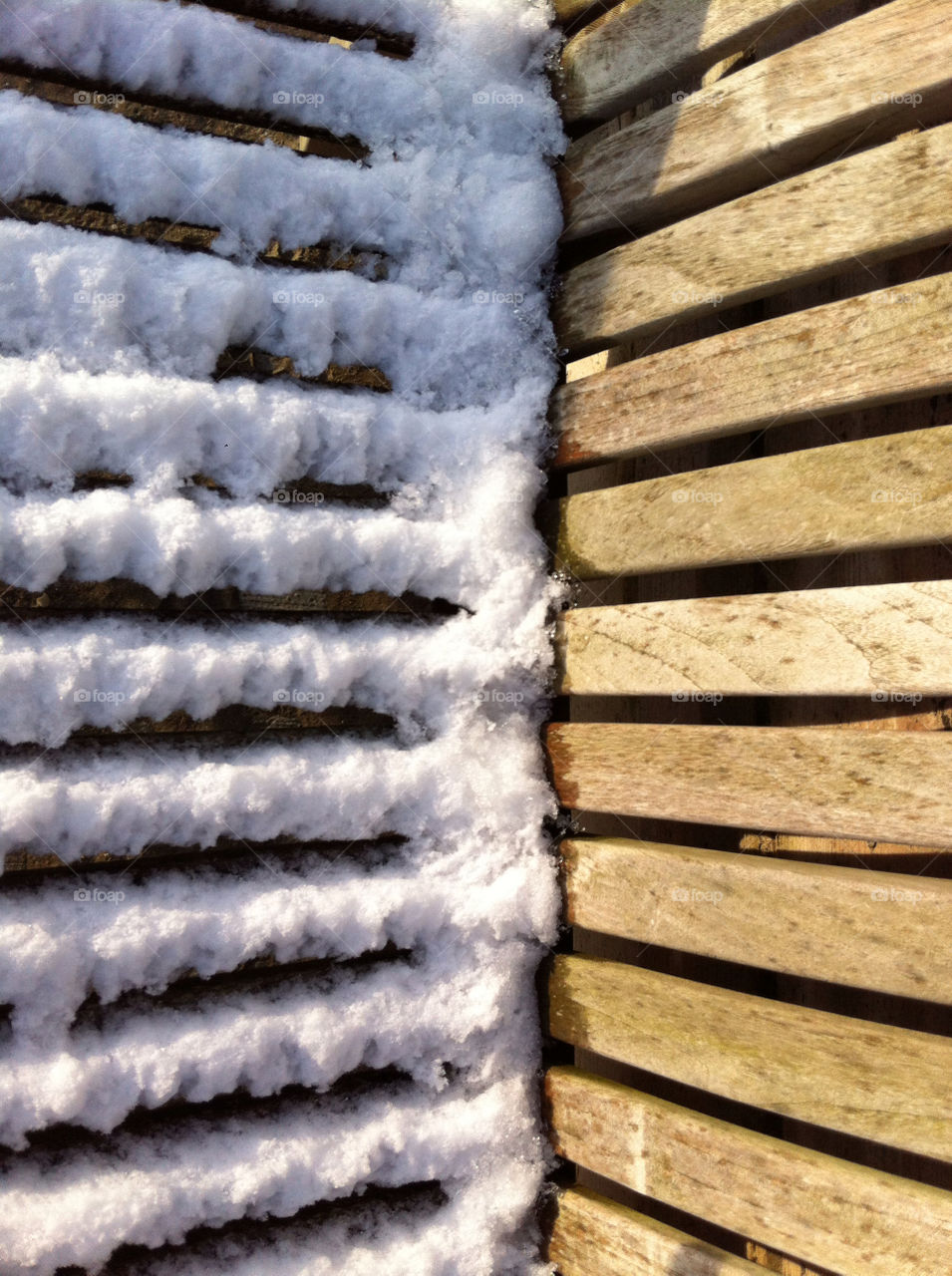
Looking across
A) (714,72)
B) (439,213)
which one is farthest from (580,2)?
(439,213)

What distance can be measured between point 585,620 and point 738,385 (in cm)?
44

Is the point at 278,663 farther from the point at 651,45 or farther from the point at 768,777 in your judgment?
the point at 651,45

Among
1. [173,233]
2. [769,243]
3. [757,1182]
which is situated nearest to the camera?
[757,1182]

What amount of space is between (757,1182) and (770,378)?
1077mm

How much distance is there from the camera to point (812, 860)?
1555 millimetres

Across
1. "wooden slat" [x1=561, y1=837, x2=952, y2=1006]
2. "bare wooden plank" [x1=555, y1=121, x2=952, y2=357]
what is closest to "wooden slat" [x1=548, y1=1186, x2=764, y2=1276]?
"wooden slat" [x1=561, y1=837, x2=952, y2=1006]

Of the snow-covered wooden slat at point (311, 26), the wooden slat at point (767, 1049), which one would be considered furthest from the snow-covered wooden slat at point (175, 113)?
the wooden slat at point (767, 1049)

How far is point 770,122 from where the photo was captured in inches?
57.5

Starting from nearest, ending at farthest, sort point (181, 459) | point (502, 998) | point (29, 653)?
point (29, 653), point (181, 459), point (502, 998)

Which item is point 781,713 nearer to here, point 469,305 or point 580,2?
point 469,305

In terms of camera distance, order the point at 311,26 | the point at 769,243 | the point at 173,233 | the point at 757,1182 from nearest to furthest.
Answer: the point at 757,1182, the point at 769,243, the point at 173,233, the point at 311,26

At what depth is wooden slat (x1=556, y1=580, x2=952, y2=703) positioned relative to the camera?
47.5 inches

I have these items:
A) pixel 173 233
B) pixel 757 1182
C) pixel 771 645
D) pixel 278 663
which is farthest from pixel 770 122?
pixel 757 1182

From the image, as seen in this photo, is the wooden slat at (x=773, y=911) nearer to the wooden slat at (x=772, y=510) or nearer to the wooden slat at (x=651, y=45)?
the wooden slat at (x=772, y=510)
